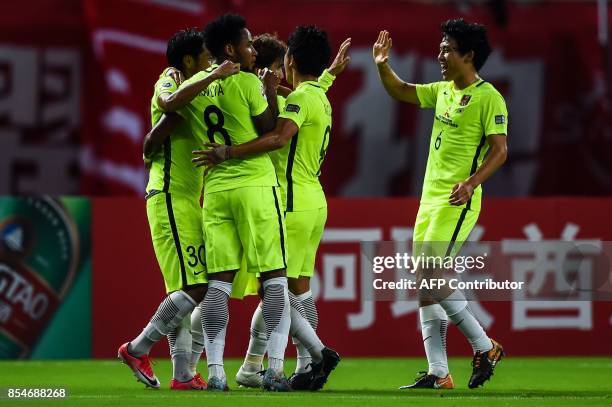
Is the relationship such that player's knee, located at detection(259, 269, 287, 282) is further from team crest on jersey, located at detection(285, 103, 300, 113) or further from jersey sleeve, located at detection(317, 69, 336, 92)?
jersey sleeve, located at detection(317, 69, 336, 92)

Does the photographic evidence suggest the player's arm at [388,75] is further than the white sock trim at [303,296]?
Yes

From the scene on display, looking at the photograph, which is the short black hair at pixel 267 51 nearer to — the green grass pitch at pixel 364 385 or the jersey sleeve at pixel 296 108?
the jersey sleeve at pixel 296 108

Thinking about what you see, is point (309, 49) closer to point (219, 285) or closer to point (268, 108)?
point (268, 108)

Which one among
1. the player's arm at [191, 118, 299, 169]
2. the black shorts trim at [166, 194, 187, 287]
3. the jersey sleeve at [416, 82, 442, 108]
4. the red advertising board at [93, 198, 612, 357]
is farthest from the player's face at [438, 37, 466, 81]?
the red advertising board at [93, 198, 612, 357]

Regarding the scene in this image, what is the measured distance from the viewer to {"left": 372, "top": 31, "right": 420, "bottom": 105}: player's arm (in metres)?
8.20

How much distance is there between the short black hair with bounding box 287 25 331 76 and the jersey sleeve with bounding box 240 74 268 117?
1.72ft

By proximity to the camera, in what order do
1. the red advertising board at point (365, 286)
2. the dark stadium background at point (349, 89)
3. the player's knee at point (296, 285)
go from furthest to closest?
the dark stadium background at point (349, 89) → the red advertising board at point (365, 286) → the player's knee at point (296, 285)

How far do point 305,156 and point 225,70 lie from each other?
88 cm

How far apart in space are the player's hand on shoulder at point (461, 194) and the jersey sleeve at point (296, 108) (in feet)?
2.96

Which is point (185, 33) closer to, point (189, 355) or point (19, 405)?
point (189, 355)

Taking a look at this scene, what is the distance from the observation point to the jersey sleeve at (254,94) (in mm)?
7305

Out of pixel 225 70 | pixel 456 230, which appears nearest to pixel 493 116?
pixel 456 230

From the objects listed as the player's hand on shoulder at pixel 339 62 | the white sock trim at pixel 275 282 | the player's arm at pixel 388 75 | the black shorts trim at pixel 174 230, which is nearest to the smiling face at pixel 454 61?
the player's arm at pixel 388 75

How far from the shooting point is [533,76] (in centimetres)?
1452
